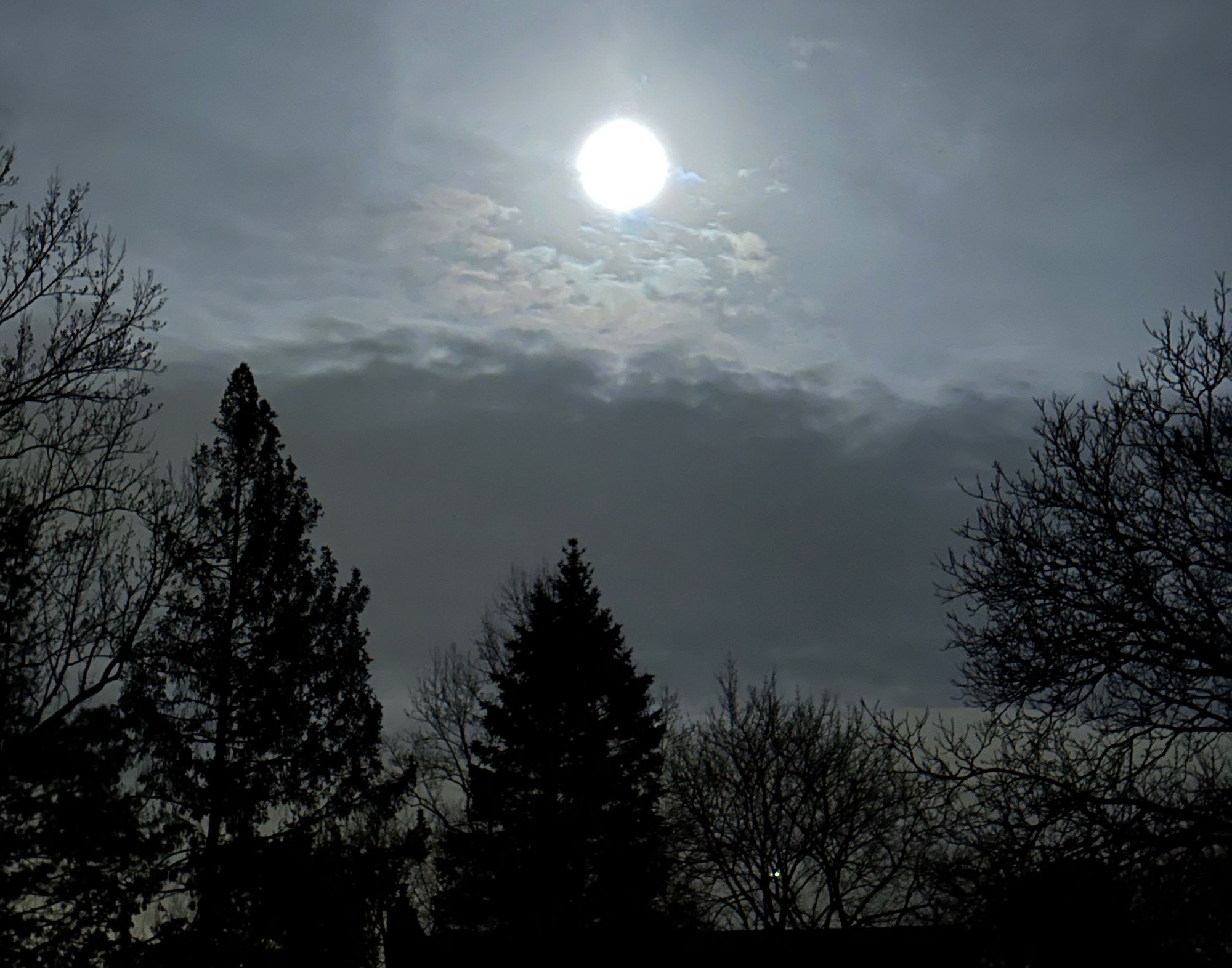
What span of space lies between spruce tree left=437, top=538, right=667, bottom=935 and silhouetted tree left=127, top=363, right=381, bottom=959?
448 centimetres

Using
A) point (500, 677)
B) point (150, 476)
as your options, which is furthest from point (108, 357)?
point (500, 677)

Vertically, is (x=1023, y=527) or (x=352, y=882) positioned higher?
(x=1023, y=527)

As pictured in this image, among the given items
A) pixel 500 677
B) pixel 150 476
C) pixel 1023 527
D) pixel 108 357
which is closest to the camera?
pixel 1023 527

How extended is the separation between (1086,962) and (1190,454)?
508 centimetres

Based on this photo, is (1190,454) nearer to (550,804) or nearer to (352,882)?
(352,882)

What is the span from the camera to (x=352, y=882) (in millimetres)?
20875

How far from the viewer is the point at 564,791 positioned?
86.2 ft

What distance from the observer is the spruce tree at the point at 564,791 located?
2480 centimetres

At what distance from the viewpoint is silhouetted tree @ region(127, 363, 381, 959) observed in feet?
62.1

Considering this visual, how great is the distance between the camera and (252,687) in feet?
68.4

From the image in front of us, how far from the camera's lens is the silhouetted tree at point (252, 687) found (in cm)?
1892

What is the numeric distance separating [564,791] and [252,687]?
9.14 metres

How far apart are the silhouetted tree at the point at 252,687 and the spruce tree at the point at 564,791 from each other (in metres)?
4.48

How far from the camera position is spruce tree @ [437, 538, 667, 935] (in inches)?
976
